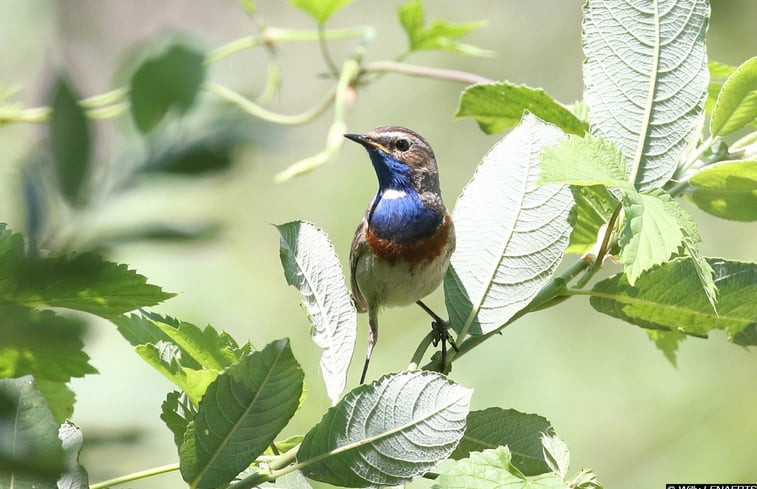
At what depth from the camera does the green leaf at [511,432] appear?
1258mm

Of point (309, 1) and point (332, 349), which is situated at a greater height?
point (309, 1)

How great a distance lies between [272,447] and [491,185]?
0.58 m

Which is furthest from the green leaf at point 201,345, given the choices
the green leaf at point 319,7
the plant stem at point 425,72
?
the green leaf at point 319,7

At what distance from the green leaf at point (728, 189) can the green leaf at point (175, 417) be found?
0.89 m

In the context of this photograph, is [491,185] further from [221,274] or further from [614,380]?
[614,380]

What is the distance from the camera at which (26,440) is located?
0.68 m

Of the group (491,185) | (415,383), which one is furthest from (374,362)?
(415,383)

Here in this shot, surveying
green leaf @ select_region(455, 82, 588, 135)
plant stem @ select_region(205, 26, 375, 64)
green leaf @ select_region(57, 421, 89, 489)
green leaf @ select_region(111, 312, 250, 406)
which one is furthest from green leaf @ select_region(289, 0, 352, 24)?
green leaf @ select_region(57, 421, 89, 489)

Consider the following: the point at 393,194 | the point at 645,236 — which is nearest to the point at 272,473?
the point at 645,236

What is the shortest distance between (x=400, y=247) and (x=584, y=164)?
4.00 feet

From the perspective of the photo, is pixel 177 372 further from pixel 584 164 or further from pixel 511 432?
pixel 584 164

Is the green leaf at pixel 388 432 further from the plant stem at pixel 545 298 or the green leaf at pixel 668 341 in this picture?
the green leaf at pixel 668 341

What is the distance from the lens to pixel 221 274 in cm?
430

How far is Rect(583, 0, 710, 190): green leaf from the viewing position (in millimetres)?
1411
